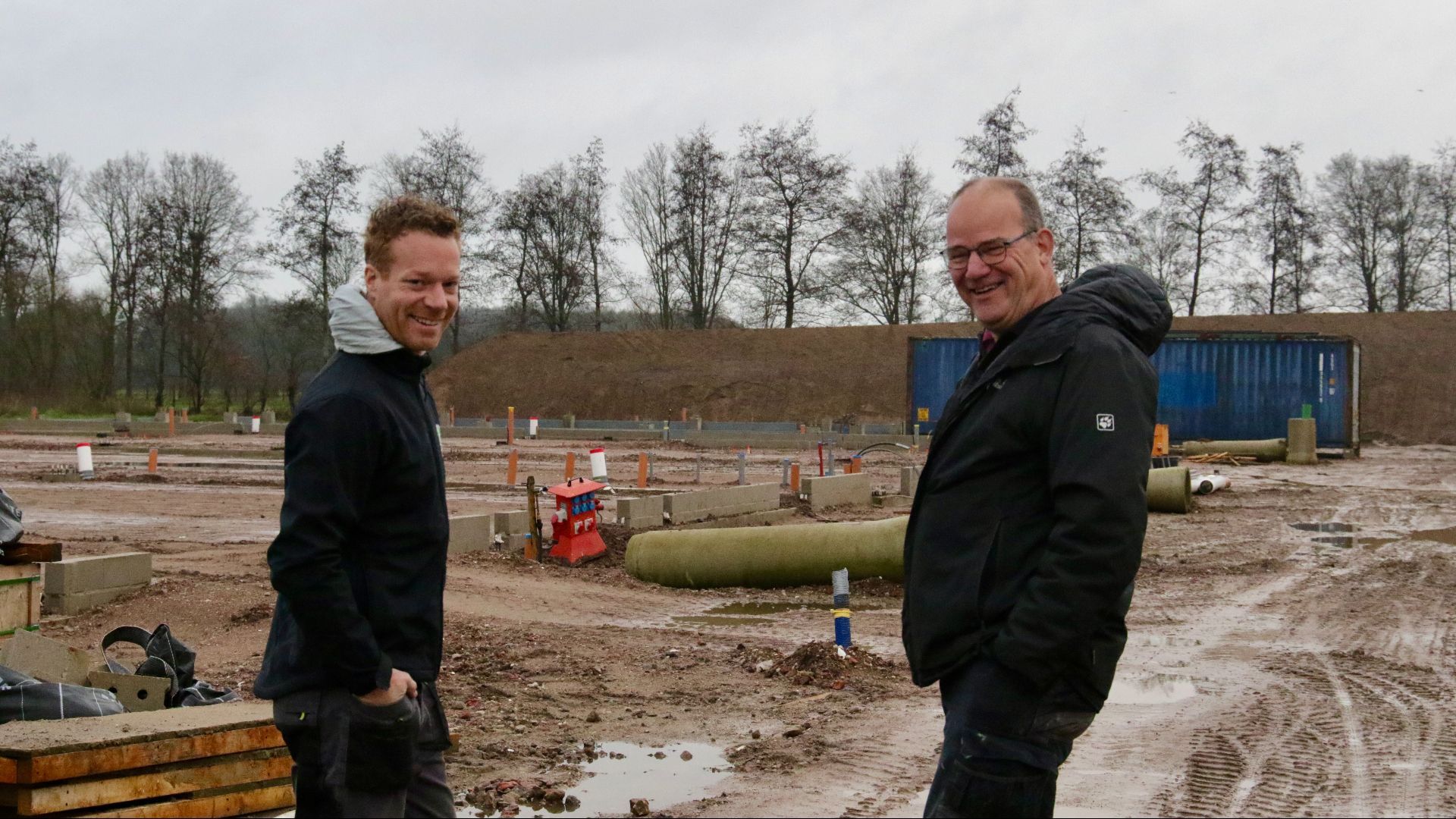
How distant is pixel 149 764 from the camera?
4.71 m

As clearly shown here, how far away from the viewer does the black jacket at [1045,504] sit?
2441mm

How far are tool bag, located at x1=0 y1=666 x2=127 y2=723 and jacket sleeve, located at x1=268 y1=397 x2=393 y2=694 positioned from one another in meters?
3.46

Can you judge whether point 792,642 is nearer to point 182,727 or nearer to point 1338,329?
point 182,727

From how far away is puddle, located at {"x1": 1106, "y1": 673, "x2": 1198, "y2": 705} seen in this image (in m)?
7.64

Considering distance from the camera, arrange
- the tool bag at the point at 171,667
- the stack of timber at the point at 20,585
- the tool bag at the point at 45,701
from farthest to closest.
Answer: the stack of timber at the point at 20,585, the tool bag at the point at 171,667, the tool bag at the point at 45,701

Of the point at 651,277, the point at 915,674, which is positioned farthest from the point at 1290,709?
the point at 651,277

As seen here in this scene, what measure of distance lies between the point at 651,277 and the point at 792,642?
58317 mm

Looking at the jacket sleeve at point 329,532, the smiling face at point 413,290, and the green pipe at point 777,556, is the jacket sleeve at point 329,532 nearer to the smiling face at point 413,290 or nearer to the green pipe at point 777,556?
the smiling face at point 413,290

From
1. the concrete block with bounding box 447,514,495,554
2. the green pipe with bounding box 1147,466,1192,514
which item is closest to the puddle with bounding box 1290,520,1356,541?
the green pipe with bounding box 1147,466,1192,514

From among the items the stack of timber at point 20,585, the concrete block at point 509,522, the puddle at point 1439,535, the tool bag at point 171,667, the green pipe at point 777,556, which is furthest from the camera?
the puddle at point 1439,535

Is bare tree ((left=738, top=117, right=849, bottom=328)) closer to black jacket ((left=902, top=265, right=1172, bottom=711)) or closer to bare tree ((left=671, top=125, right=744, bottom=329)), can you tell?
bare tree ((left=671, top=125, right=744, bottom=329))

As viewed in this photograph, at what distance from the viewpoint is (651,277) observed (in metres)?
67.1

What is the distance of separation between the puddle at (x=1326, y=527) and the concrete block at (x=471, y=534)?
11.7 metres

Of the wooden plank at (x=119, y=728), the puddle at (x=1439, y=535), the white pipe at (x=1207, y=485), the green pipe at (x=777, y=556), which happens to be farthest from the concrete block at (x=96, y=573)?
the white pipe at (x=1207, y=485)
